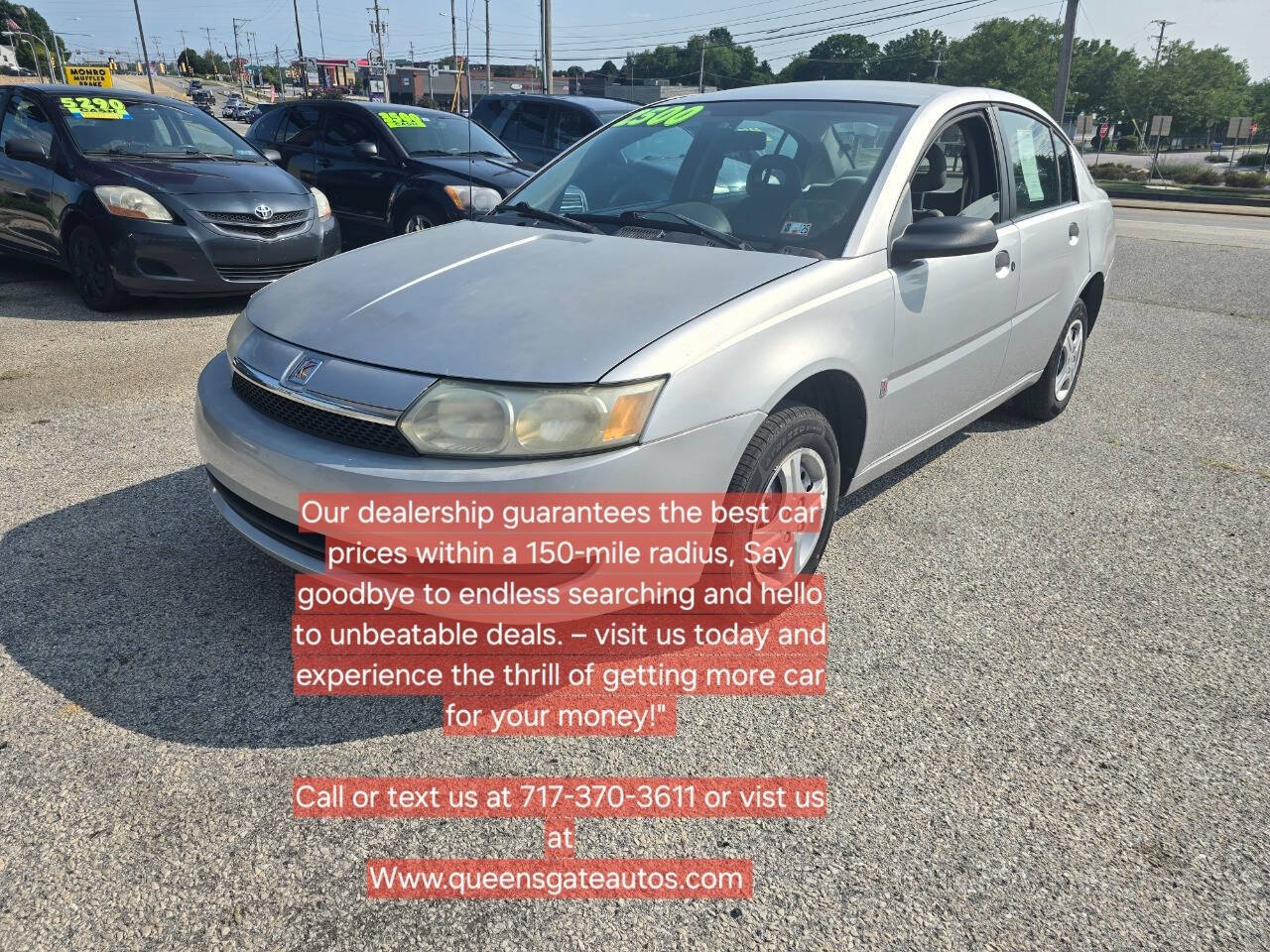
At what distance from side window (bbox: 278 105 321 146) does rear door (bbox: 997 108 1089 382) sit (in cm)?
750

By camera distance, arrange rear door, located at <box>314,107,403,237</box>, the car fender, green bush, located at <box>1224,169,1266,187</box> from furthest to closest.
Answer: green bush, located at <box>1224,169,1266,187</box> < rear door, located at <box>314,107,403,237</box> < the car fender

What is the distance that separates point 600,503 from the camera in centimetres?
222

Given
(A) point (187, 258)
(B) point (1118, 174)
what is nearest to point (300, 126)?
(A) point (187, 258)

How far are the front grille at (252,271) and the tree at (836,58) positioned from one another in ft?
338

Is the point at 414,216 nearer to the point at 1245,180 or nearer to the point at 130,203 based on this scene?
the point at 130,203

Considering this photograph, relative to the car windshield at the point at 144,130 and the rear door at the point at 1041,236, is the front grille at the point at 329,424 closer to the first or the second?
the rear door at the point at 1041,236

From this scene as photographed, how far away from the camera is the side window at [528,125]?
11141 mm

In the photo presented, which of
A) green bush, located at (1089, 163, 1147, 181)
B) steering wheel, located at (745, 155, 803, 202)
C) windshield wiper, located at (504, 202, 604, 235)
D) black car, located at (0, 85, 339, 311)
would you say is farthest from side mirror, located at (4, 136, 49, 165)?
green bush, located at (1089, 163, 1147, 181)

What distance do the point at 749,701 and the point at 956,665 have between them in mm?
656

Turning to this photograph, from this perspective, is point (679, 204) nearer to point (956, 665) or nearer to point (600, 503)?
point (600, 503)

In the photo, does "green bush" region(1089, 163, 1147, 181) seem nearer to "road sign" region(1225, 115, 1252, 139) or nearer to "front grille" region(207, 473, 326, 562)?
"road sign" region(1225, 115, 1252, 139)

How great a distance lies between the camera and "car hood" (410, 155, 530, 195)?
27.5ft

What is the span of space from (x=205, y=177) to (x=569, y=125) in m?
4.98

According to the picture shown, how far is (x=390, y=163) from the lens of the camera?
8.73 meters
